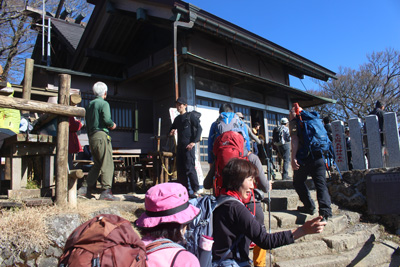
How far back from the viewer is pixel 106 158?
4.71 m

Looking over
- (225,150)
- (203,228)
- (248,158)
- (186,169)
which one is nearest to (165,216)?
(203,228)

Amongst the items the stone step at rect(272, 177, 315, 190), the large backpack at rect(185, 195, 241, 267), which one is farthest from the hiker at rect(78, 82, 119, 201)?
the stone step at rect(272, 177, 315, 190)

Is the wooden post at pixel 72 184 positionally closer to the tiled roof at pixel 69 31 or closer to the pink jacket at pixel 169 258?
the pink jacket at pixel 169 258

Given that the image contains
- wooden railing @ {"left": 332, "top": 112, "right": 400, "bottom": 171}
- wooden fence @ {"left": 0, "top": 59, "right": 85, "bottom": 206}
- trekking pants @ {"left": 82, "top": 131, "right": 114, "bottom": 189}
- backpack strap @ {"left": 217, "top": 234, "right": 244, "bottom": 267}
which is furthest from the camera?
wooden railing @ {"left": 332, "top": 112, "right": 400, "bottom": 171}

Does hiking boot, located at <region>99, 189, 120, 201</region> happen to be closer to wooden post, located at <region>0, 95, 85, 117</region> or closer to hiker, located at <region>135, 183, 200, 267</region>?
wooden post, located at <region>0, 95, 85, 117</region>

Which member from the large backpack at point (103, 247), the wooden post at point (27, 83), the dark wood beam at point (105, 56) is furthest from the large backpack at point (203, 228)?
the dark wood beam at point (105, 56)

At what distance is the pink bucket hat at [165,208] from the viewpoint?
5.56 feet

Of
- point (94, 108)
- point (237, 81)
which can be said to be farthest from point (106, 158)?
point (237, 81)

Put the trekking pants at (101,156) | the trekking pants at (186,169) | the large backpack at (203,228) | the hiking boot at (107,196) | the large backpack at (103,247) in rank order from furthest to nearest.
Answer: the trekking pants at (186,169)
the hiking boot at (107,196)
the trekking pants at (101,156)
the large backpack at (203,228)
the large backpack at (103,247)

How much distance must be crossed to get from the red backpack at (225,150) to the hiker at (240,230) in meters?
0.75

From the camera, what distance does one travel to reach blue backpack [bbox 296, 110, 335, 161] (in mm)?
4527

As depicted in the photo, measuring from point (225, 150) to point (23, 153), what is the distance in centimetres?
272

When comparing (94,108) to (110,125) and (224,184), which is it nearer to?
(110,125)

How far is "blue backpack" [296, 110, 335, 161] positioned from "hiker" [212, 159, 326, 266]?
254 centimetres
